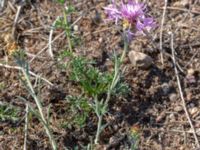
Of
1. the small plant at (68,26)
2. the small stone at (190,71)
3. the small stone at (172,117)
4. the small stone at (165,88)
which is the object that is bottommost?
the small stone at (172,117)

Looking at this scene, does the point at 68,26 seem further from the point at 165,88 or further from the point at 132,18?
the point at 132,18

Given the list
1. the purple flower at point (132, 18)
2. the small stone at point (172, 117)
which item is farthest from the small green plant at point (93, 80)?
the purple flower at point (132, 18)

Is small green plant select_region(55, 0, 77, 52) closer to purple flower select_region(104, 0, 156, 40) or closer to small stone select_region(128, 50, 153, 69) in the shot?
small stone select_region(128, 50, 153, 69)

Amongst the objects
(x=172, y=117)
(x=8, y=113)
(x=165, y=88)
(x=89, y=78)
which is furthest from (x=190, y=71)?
(x=8, y=113)

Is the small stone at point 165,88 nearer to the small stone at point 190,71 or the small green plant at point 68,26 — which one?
the small stone at point 190,71

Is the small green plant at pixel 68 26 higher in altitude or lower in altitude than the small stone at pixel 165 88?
higher

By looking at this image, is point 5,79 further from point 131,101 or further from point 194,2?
point 194,2

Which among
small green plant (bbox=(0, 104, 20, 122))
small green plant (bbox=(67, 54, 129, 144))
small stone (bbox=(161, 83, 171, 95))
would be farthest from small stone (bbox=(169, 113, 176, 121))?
small green plant (bbox=(0, 104, 20, 122))
